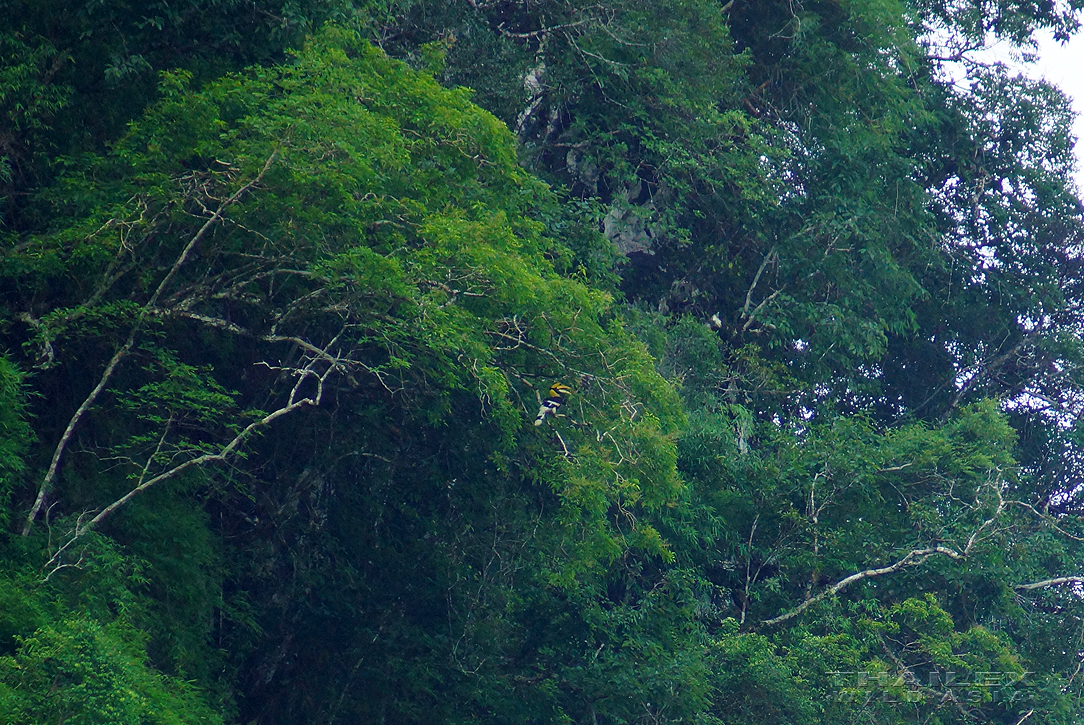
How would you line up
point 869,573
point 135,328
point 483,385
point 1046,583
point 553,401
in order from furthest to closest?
point 1046,583
point 869,573
point 553,401
point 483,385
point 135,328

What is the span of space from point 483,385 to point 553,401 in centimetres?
55

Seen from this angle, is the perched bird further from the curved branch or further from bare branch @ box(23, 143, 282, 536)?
the curved branch

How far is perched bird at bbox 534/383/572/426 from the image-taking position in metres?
10.5

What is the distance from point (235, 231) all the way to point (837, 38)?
9.17m

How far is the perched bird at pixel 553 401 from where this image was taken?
10523mm

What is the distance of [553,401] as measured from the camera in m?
Answer: 10.6

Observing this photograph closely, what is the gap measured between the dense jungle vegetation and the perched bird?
169mm

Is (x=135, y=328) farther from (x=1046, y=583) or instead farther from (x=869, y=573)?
(x=1046, y=583)

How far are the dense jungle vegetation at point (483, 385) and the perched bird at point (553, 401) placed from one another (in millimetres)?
169

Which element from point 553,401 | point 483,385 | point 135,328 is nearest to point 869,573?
point 553,401

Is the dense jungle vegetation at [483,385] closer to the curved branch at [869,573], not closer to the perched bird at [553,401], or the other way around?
the curved branch at [869,573]

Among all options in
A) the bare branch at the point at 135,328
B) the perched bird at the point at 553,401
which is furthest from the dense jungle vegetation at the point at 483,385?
the perched bird at the point at 553,401

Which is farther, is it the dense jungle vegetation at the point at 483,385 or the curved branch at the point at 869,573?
the curved branch at the point at 869,573

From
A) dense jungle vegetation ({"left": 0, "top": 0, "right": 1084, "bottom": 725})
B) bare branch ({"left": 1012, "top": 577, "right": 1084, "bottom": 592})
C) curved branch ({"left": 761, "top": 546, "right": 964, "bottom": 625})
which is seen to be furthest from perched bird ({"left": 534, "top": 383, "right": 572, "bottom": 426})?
bare branch ({"left": 1012, "top": 577, "right": 1084, "bottom": 592})
